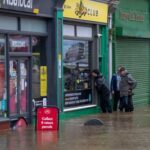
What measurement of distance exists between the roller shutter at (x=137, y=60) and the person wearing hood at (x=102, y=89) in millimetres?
2508

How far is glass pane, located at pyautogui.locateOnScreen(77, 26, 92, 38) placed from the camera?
21812 millimetres

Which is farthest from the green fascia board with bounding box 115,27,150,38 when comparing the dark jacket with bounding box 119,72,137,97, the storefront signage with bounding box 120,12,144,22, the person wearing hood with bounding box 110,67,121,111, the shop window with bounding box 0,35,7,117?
the shop window with bounding box 0,35,7,117

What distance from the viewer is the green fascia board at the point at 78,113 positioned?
20284 millimetres

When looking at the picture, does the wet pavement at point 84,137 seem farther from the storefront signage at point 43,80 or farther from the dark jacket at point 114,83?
the dark jacket at point 114,83

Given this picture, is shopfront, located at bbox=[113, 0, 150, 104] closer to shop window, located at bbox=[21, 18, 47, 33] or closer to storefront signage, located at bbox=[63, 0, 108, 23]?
storefront signage, located at bbox=[63, 0, 108, 23]

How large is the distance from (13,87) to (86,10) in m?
5.49

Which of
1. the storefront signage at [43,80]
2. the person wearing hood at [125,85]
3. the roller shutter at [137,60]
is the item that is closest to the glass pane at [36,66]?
the storefront signage at [43,80]

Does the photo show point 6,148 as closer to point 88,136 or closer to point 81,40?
point 88,136

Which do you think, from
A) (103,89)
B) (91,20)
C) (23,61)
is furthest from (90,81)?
(23,61)

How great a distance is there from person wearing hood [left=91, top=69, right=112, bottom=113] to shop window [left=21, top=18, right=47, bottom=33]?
3.74m

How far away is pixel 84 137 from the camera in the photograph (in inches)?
560

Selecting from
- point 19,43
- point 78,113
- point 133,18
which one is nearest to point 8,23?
point 19,43

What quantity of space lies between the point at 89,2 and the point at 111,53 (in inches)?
121

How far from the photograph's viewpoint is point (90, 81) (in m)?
22.9
